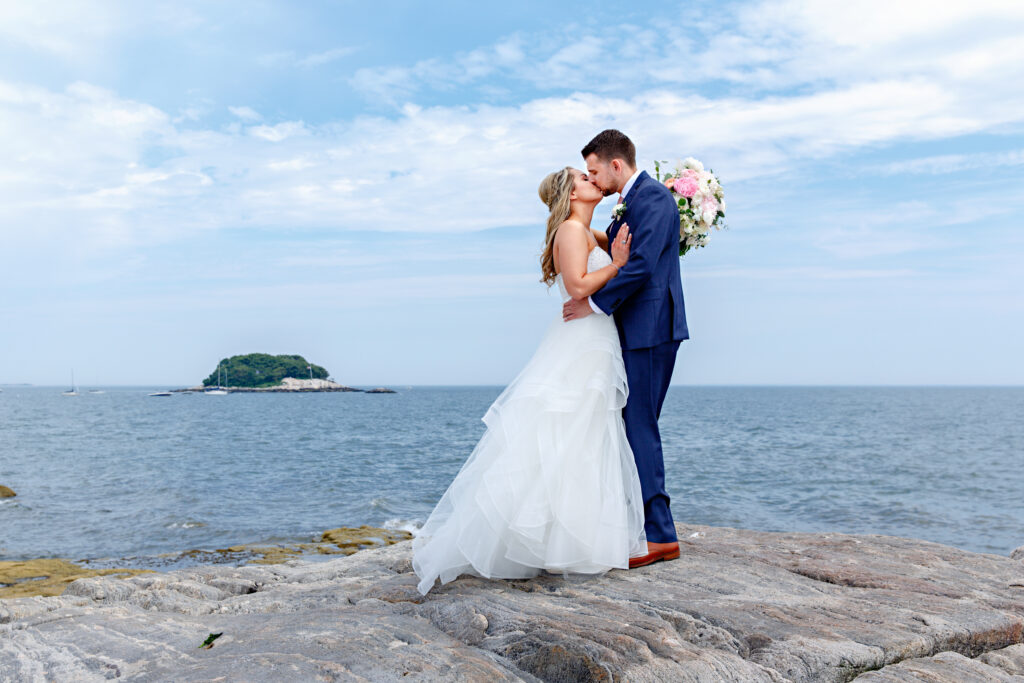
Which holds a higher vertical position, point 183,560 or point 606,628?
point 606,628

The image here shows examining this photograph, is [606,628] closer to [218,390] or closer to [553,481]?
[553,481]

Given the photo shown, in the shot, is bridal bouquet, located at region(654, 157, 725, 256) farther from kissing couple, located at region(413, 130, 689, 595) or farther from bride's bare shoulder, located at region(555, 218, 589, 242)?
bride's bare shoulder, located at region(555, 218, 589, 242)

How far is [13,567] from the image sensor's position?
36.6 ft

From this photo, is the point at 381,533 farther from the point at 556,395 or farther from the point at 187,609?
the point at 556,395

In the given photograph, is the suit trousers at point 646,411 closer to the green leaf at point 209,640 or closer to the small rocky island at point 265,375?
the green leaf at point 209,640

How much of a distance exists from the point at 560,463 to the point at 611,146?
233 centimetres

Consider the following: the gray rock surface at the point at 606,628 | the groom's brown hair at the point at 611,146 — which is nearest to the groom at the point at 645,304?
the groom's brown hair at the point at 611,146

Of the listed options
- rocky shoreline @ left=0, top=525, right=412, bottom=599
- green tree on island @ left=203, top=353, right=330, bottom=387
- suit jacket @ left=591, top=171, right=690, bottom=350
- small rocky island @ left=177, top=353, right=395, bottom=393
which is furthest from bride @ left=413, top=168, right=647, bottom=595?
green tree on island @ left=203, top=353, right=330, bottom=387

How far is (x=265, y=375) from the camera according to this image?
15588 cm

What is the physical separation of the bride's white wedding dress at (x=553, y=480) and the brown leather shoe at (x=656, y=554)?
0.27ft

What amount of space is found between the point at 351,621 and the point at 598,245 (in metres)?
3.12

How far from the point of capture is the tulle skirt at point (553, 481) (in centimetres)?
467

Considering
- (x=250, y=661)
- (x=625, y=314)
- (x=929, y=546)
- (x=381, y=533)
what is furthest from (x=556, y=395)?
(x=381, y=533)

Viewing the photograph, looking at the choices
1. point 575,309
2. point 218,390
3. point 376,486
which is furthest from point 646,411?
point 218,390
